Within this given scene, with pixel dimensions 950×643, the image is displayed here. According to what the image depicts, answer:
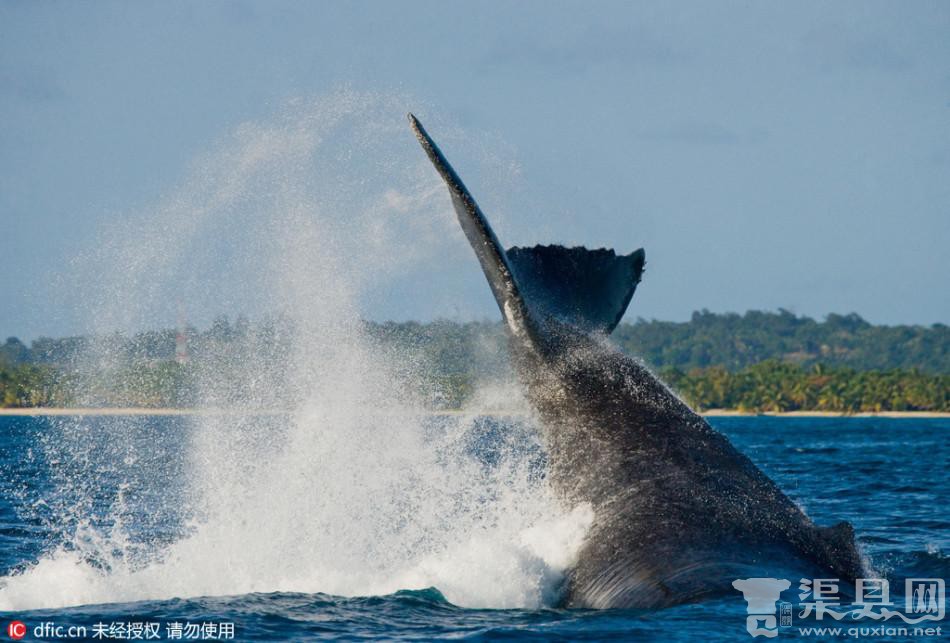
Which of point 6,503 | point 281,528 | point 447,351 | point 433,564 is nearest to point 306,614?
point 433,564

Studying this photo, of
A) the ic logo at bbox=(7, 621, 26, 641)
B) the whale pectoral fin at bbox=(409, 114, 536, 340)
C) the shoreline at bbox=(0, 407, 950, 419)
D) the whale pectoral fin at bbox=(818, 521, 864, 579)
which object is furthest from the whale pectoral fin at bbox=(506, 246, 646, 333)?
the shoreline at bbox=(0, 407, 950, 419)

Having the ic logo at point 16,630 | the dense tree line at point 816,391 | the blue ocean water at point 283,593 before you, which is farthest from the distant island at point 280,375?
the ic logo at point 16,630

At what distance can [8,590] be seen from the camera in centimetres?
1134

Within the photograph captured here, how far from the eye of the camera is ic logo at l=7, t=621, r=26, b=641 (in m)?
9.46

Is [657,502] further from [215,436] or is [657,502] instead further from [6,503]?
[6,503]

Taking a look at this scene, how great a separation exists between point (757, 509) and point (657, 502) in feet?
2.45

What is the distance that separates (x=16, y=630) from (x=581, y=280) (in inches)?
199

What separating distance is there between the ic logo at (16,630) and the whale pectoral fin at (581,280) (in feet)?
15.1

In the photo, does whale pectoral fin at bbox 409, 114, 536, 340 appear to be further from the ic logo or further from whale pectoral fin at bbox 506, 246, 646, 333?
the ic logo

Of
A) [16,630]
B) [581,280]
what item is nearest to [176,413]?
[581,280]

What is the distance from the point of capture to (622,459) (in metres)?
10.5

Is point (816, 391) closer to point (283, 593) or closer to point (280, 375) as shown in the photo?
point (280, 375)

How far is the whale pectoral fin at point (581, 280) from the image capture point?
1124 cm

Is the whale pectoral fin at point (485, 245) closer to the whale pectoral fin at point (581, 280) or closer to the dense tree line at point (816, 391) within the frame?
the whale pectoral fin at point (581, 280)
